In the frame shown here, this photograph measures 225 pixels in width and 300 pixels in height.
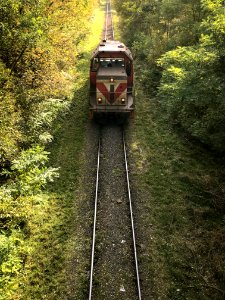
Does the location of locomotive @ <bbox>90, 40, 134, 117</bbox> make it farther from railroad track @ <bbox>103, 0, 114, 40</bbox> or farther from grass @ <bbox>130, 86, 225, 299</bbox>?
railroad track @ <bbox>103, 0, 114, 40</bbox>

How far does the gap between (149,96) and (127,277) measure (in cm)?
1435

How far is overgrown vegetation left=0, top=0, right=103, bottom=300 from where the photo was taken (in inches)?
336

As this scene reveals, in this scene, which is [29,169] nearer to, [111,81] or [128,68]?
[111,81]

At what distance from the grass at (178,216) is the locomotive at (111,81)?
1.77m

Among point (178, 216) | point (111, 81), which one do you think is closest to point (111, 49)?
point (111, 81)

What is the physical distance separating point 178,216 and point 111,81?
8191mm

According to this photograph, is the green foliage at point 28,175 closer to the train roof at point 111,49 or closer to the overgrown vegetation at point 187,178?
the overgrown vegetation at point 187,178

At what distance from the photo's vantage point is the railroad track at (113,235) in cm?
843

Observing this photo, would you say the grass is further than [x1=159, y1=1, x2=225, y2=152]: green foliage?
No

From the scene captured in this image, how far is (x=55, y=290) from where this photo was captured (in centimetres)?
841

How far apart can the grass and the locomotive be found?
5.82 feet

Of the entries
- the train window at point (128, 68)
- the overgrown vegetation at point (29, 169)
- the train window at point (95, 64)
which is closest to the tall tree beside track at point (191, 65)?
the train window at point (128, 68)

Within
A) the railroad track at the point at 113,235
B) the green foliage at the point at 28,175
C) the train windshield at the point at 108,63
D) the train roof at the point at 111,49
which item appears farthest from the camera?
the train windshield at the point at 108,63

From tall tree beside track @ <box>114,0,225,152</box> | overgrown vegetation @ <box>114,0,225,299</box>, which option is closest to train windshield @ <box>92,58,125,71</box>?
tall tree beside track @ <box>114,0,225,152</box>
